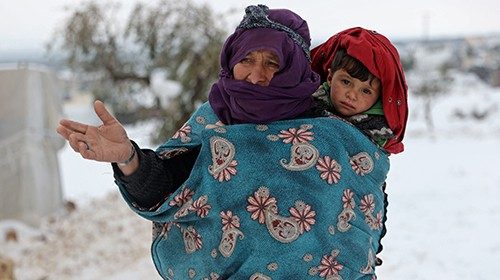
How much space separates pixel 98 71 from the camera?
4.06m

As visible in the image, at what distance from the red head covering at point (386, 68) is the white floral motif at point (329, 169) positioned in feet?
0.40

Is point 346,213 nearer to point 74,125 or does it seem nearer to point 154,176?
point 154,176

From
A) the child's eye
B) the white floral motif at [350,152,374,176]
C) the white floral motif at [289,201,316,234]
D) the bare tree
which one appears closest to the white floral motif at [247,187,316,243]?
the white floral motif at [289,201,316,234]

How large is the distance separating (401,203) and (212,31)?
2270mm

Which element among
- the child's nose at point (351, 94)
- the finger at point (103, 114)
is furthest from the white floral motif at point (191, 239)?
the child's nose at point (351, 94)

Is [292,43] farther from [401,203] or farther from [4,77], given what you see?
[401,203]

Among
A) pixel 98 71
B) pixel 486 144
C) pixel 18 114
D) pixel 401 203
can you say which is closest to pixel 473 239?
pixel 401 203

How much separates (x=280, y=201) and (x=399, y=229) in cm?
336

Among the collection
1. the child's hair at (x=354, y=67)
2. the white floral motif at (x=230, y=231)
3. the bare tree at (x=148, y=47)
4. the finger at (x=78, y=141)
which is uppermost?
the child's hair at (x=354, y=67)

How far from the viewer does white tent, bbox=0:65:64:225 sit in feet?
13.7

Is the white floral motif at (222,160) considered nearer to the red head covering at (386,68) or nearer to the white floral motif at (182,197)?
the white floral motif at (182,197)

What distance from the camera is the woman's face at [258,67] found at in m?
0.87

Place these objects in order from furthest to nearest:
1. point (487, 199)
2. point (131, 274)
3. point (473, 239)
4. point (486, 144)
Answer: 1. point (486, 144)
2. point (487, 199)
3. point (473, 239)
4. point (131, 274)

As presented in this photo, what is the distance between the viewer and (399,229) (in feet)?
13.3
